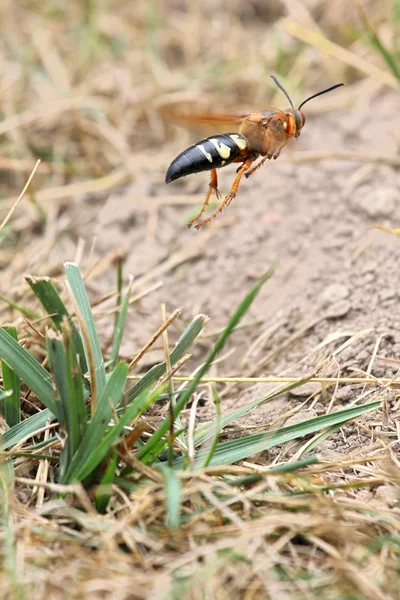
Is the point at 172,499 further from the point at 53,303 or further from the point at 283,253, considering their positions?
the point at 283,253

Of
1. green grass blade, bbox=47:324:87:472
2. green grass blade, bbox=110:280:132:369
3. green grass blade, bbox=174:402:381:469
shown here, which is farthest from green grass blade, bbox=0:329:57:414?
green grass blade, bbox=174:402:381:469

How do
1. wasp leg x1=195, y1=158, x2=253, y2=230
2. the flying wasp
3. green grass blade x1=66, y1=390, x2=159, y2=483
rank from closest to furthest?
green grass blade x1=66, y1=390, x2=159, y2=483
wasp leg x1=195, y1=158, x2=253, y2=230
the flying wasp

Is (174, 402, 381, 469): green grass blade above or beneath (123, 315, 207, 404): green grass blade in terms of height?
beneath

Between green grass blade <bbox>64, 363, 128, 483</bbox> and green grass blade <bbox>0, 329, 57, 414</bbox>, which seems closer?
green grass blade <bbox>64, 363, 128, 483</bbox>

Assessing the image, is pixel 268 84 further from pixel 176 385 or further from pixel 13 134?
pixel 176 385

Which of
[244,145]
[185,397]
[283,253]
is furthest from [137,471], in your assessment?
[283,253]

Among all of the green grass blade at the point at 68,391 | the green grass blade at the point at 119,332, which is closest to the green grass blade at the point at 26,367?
the green grass blade at the point at 68,391

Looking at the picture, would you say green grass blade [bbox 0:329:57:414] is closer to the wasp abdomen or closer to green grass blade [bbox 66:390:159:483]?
green grass blade [bbox 66:390:159:483]
